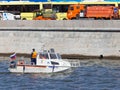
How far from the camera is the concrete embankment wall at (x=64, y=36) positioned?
2628 inches

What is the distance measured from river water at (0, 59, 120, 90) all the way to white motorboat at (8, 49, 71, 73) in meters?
0.49

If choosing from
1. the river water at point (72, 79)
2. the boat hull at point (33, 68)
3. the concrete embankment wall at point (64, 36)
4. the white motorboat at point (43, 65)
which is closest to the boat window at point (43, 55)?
the white motorboat at point (43, 65)

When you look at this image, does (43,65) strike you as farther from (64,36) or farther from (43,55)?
(64,36)

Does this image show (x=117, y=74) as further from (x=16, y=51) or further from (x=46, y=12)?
(x=46, y=12)

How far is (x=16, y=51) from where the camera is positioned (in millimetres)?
69812

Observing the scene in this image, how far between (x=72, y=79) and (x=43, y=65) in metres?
3.76

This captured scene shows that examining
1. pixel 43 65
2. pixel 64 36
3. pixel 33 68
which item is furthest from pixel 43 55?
pixel 64 36

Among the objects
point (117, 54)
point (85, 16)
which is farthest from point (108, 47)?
point (85, 16)

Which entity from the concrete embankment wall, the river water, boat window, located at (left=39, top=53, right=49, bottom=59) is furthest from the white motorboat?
the concrete embankment wall

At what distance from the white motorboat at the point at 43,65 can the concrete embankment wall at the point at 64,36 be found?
433 inches

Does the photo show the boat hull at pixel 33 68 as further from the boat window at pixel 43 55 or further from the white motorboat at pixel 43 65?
the boat window at pixel 43 55

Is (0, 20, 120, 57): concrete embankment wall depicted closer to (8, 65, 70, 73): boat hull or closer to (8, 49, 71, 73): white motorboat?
(8, 49, 71, 73): white motorboat

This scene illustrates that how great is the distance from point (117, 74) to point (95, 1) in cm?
3316

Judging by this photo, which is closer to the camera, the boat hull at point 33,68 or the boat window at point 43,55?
the boat hull at point 33,68
